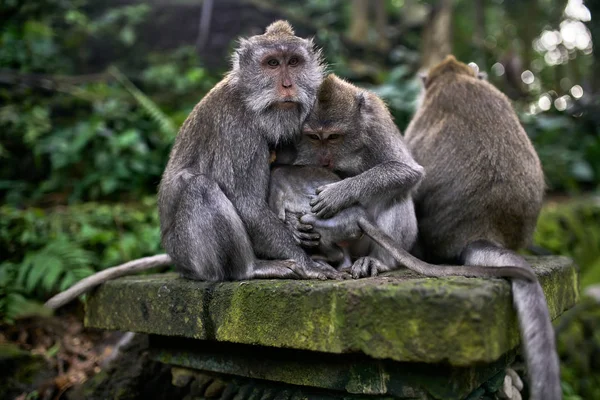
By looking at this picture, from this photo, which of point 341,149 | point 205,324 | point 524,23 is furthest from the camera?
point 524,23

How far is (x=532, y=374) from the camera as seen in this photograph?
7.68 feet

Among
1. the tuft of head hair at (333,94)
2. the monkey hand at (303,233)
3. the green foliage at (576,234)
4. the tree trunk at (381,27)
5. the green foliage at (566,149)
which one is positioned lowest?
the green foliage at (576,234)

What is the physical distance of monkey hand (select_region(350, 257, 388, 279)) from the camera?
3.12 meters

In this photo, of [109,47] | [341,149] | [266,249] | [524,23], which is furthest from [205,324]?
[524,23]

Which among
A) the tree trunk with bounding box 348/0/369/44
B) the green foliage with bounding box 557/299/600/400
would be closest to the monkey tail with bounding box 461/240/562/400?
the green foliage with bounding box 557/299/600/400

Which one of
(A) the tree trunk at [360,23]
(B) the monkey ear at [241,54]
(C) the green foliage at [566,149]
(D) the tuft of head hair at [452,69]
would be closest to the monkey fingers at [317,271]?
(B) the monkey ear at [241,54]

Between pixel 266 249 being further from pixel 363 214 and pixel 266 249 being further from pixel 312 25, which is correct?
pixel 312 25

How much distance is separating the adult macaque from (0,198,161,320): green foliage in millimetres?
1807

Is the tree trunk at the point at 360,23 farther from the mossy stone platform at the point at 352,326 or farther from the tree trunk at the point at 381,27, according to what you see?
the mossy stone platform at the point at 352,326

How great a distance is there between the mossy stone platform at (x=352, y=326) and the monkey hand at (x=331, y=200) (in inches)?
21.3

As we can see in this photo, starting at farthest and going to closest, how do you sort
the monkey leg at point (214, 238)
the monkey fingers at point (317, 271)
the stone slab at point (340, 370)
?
the monkey leg at point (214, 238) → the monkey fingers at point (317, 271) → the stone slab at point (340, 370)

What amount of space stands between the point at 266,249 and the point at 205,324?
58 centimetres

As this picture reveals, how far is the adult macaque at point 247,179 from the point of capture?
323 cm

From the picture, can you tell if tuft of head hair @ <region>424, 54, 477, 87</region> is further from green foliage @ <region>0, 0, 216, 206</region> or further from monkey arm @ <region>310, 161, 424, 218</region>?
green foliage @ <region>0, 0, 216, 206</region>
